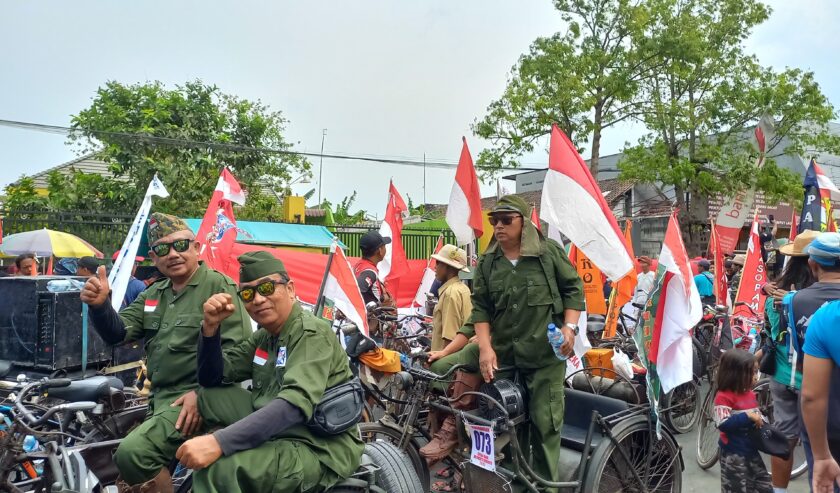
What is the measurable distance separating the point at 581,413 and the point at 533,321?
91cm

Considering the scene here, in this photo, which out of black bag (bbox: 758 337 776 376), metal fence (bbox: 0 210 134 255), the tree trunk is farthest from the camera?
the tree trunk

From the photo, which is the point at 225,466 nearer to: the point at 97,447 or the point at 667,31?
the point at 97,447

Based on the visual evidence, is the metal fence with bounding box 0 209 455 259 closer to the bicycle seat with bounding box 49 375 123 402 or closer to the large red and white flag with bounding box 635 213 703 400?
the bicycle seat with bounding box 49 375 123 402

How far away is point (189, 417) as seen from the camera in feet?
10.0

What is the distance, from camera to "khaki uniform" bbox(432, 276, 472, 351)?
534 cm

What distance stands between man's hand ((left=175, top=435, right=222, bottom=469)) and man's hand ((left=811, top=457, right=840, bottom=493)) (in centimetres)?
238

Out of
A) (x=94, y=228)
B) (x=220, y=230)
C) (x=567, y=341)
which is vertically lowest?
(x=567, y=341)

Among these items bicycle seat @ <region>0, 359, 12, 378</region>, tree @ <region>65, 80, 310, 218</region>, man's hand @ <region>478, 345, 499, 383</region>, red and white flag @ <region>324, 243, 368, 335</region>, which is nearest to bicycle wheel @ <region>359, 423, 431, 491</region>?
man's hand @ <region>478, 345, 499, 383</region>

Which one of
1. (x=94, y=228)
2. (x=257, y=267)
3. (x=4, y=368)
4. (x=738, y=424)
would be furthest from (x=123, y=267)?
(x=94, y=228)

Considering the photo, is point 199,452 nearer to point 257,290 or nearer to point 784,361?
point 257,290

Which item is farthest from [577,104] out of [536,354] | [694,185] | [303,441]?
[303,441]

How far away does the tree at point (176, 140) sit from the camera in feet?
51.2

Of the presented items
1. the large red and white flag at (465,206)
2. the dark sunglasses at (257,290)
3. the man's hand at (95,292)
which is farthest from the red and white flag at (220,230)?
the dark sunglasses at (257,290)

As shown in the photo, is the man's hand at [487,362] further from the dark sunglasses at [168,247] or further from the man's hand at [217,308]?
the dark sunglasses at [168,247]
